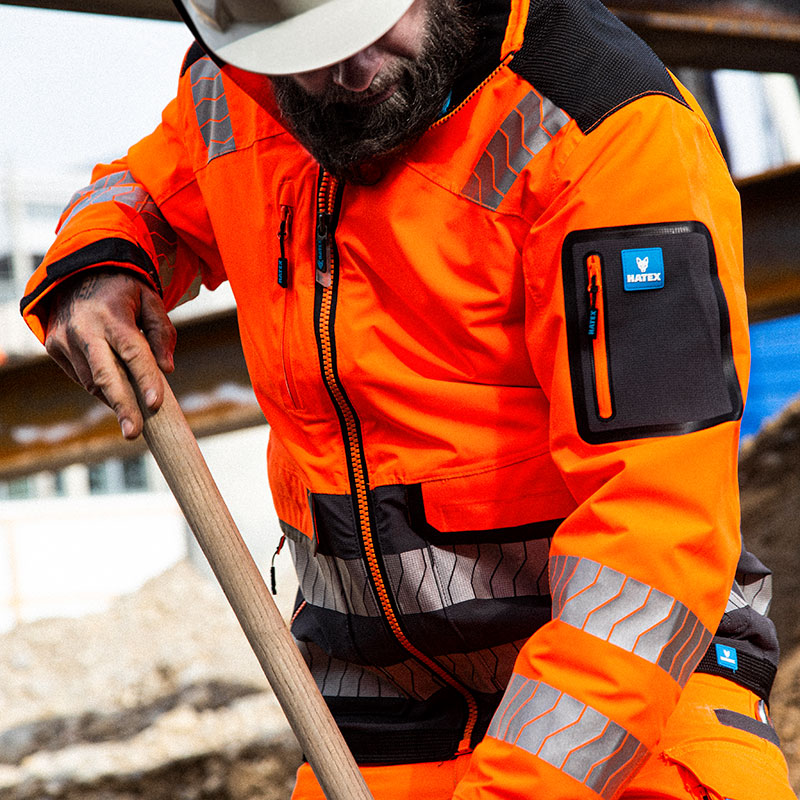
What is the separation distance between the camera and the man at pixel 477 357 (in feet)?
4.15

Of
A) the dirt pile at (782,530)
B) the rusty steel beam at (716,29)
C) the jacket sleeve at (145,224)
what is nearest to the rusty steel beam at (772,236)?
the rusty steel beam at (716,29)

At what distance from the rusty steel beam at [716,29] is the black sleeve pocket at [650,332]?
1.30 meters

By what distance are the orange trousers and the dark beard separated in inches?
36.9

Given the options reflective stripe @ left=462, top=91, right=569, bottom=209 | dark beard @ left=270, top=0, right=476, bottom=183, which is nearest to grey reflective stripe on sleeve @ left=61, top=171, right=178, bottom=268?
dark beard @ left=270, top=0, right=476, bottom=183

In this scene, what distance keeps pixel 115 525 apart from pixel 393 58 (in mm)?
11101

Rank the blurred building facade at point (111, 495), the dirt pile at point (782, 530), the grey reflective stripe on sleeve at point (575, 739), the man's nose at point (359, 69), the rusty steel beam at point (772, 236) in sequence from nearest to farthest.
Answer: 1. the grey reflective stripe on sleeve at point (575, 739)
2. the man's nose at point (359, 69)
3. the rusty steel beam at point (772, 236)
4. the dirt pile at point (782, 530)
5. the blurred building facade at point (111, 495)

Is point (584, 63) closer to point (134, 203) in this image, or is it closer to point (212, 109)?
point (212, 109)

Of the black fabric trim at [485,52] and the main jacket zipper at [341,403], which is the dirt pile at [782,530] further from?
the black fabric trim at [485,52]

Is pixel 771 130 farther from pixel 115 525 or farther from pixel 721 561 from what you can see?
pixel 115 525

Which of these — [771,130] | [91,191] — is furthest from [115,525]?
[91,191]

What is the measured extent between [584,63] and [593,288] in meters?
0.32

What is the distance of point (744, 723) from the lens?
1598 mm

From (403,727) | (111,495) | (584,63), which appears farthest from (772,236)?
(111,495)

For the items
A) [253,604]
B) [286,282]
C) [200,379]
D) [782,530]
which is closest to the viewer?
[253,604]
